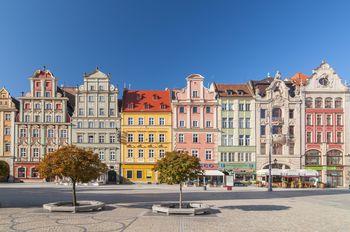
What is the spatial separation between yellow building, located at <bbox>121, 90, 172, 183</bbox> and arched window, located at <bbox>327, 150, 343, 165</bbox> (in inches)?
989

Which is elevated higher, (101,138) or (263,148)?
(101,138)

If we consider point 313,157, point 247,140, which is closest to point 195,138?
point 247,140

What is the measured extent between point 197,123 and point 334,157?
73.0ft

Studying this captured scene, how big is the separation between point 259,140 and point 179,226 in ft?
171

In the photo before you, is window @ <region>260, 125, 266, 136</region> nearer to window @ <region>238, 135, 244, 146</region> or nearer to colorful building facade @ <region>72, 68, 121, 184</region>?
window @ <region>238, 135, 244, 146</region>

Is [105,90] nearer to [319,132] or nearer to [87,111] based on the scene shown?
[87,111]

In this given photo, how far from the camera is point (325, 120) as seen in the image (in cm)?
7044

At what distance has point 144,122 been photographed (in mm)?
71500

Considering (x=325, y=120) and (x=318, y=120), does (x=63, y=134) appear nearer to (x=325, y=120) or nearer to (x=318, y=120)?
(x=318, y=120)

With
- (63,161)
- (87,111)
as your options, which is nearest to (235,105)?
(87,111)

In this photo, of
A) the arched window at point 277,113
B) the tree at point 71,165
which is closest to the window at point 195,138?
the arched window at point 277,113

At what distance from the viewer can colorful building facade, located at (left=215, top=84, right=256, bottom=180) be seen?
70.2 meters

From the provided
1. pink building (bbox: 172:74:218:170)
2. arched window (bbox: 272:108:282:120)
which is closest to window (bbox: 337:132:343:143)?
arched window (bbox: 272:108:282:120)

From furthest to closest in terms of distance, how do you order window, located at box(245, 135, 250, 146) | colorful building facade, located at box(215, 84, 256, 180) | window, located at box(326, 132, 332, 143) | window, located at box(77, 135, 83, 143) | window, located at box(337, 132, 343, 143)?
1. window, located at box(77, 135, 83, 143)
2. window, located at box(245, 135, 250, 146)
3. window, located at box(337, 132, 343, 143)
4. window, located at box(326, 132, 332, 143)
5. colorful building facade, located at box(215, 84, 256, 180)
